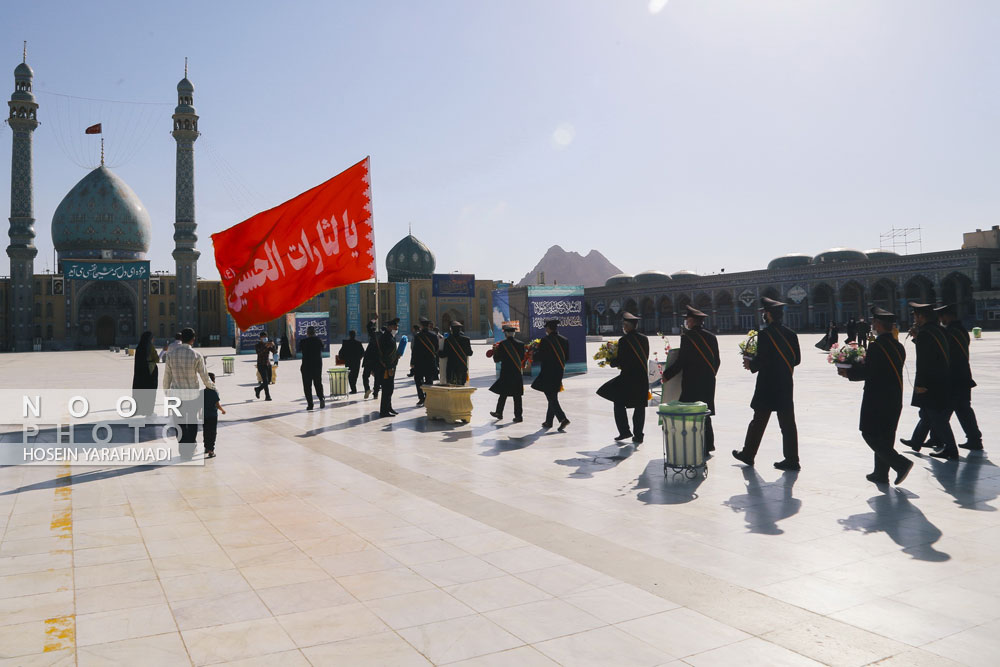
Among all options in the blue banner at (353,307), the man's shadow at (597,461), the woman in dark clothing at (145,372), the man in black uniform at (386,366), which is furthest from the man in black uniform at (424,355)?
the blue banner at (353,307)

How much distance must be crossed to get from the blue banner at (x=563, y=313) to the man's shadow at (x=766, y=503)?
11587mm

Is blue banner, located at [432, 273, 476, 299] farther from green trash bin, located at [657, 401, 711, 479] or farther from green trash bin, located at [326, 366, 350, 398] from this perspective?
green trash bin, located at [657, 401, 711, 479]

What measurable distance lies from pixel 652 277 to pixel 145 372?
63.7 meters

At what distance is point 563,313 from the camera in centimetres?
1906

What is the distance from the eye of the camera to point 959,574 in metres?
4.06

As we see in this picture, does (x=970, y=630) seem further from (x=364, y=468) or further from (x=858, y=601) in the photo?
(x=364, y=468)

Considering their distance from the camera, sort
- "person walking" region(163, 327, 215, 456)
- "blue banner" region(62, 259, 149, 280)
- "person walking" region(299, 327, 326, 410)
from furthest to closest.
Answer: "blue banner" region(62, 259, 149, 280) → "person walking" region(299, 327, 326, 410) → "person walking" region(163, 327, 215, 456)

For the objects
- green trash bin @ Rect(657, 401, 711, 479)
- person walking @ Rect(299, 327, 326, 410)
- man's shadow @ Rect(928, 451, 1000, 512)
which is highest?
person walking @ Rect(299, 327, 326, 410)

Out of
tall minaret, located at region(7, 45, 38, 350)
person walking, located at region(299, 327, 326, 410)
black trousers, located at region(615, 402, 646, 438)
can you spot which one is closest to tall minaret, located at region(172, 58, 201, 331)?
tall minaret, located at region(7, 45, 38, 350)

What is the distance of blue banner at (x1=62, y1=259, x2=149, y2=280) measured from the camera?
5884cm

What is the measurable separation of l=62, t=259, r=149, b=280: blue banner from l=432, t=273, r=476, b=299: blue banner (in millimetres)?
25361

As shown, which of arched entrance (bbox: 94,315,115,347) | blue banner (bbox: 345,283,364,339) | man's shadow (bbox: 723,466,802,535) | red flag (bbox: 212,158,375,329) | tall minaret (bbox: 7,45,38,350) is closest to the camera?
man's shadow (bbox: 723,466,802,535)

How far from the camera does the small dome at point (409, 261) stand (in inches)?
2955

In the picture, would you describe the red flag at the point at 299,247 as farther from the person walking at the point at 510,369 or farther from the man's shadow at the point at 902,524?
the man's shadow at the point at 902,524
